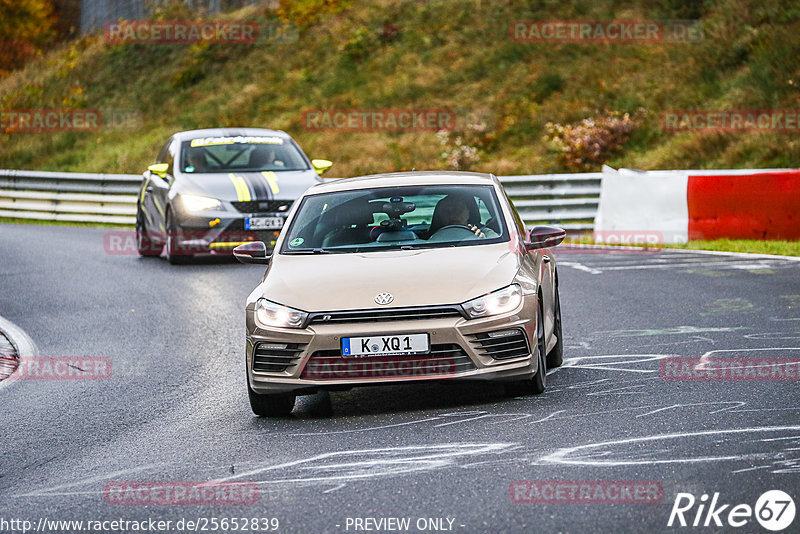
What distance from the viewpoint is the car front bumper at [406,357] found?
7.52 metres

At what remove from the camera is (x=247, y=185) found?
17.0 meters

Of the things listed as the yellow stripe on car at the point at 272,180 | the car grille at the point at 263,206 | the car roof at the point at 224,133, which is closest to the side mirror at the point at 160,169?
the car roof at the point at 224,133

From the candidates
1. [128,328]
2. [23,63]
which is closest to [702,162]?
[128,328]

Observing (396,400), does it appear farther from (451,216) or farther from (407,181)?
(407,181)

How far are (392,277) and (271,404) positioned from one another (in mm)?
1106

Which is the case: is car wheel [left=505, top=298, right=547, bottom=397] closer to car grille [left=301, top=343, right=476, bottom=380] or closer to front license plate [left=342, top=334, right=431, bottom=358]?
car grille [left=301, top=343, right=476, bottom=380]

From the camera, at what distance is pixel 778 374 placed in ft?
27.9

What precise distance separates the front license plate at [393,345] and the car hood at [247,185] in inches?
370

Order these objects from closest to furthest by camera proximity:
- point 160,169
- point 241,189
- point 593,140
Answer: point 241,189 < point 160,169 < point 593,140

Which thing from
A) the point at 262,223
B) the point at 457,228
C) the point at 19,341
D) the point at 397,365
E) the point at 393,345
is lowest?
the point at 19,341

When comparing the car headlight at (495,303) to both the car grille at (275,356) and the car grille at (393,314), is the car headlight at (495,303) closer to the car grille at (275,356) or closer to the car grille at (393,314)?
the car grille at (393,314)

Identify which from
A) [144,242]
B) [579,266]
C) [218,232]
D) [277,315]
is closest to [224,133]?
[144,242]

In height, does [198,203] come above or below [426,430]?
below

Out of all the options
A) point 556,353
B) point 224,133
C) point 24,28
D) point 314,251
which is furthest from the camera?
point 24,28
